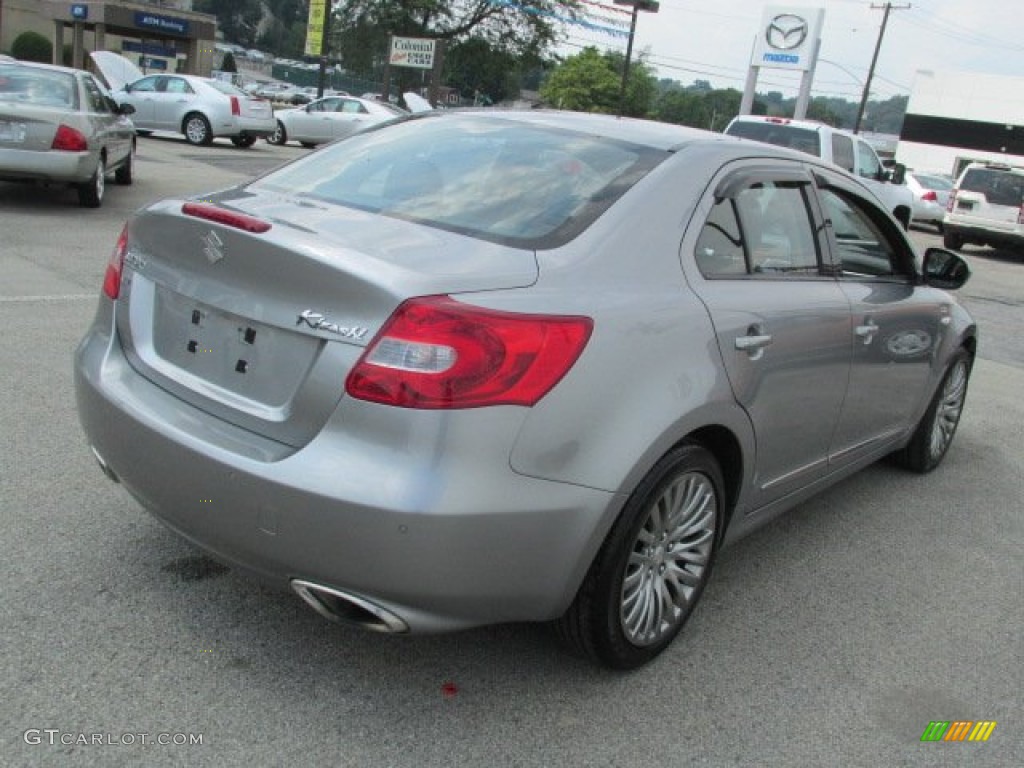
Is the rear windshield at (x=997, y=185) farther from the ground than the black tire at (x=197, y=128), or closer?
farther from the ground

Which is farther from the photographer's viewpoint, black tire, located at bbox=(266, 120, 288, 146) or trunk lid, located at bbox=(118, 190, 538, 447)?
black tire, located at bbox=(266, 120, 288, 146)

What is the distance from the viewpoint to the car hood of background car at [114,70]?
84.5 feet

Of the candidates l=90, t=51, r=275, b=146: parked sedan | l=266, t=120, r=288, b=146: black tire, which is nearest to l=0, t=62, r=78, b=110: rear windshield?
l=90, t=51, r=275, b=146: parked sedan

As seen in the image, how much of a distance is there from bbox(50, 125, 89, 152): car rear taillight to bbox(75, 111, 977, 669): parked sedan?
25.0ft

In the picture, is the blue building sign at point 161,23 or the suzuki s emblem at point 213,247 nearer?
the suzuki s emblem at point 213,247

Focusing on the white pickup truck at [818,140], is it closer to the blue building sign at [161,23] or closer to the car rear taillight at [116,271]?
the car rear taillight at [116,271]

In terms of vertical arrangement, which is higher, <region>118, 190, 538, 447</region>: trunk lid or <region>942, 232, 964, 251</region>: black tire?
<region>118, 190, 538, 447</region>: trunk lid

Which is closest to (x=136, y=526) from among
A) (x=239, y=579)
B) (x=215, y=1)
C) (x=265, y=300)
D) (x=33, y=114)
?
(x=239, y=579)

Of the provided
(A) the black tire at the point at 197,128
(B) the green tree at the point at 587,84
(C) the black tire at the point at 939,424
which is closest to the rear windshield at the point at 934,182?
(A) the black tire at the point at 197,128

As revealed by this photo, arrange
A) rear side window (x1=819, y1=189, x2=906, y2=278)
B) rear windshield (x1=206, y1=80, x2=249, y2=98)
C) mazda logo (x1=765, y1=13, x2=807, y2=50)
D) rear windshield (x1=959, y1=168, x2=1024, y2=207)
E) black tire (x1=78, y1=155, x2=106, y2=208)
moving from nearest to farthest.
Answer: rear side window (x1=819, y1=189, x2=906, y2=278), black tire (x1=78, y1=155, x2=106, y2=208), rear windshield (x1=959, y1=168, x2=1024, y2=207), rear windshield (x1=206, y1=80, x2=249, y2=98), mazda logo (x1=765, y1=13, x2=807, y2=50)

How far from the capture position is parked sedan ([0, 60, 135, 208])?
386 inches

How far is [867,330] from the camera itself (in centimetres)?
381

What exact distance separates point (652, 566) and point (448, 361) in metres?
1.02

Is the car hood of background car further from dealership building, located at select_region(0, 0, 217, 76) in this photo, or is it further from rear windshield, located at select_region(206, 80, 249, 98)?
dealership building, located at select_region(0, 0, 217, 76)
